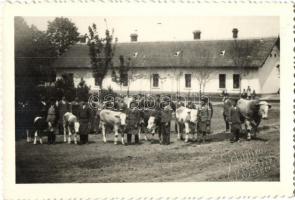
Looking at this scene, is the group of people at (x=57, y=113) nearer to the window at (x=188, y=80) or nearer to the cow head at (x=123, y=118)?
the cow head at (x=123, y=118)

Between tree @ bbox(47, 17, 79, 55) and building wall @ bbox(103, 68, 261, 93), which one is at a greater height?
tree @ bbox(47, 17, 79, 55)

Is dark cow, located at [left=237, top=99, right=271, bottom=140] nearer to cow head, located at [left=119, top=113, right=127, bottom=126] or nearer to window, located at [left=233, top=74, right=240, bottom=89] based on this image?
window, located at [left=233, top=74, right=240, bottom=89]

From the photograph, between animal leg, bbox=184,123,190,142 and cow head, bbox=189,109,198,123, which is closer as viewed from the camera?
animal leg, bbox=184,123,190,142

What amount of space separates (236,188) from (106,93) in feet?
8.22

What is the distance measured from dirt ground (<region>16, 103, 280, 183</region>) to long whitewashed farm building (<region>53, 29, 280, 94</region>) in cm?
70

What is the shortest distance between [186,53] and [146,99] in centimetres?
97

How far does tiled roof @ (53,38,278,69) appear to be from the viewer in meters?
7.41

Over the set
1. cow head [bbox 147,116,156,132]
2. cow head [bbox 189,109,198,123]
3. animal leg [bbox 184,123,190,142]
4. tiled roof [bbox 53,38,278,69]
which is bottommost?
animal leg [bbox 184,123,190,142]

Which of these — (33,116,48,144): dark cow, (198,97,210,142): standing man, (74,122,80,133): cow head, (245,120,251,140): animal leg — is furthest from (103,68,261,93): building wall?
(33,116,48,144): dark cow

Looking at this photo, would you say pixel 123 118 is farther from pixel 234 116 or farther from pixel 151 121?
pixel 234 116

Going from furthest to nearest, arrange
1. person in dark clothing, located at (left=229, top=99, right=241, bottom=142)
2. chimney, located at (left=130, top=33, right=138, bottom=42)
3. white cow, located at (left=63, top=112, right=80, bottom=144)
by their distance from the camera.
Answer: person in dark clothing, located at (left=229, top=99, right=241, bottom=142) → white cow, located at (left=63, top=112, right=80, bottom=144) → chimney, located at (left=130, top=33, right=138, bottom=42)

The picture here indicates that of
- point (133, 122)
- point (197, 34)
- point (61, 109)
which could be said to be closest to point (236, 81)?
point (197, 34)

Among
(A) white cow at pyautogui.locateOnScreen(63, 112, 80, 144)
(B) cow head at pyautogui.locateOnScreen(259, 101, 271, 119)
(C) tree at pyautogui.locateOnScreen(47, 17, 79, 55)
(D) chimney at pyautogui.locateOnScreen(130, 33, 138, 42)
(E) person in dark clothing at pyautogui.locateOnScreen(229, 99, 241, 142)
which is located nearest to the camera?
(C) tree at pyautogui.locateOnScreen(47, 17, 79, 55)

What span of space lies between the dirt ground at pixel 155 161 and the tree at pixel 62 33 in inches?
56.7
